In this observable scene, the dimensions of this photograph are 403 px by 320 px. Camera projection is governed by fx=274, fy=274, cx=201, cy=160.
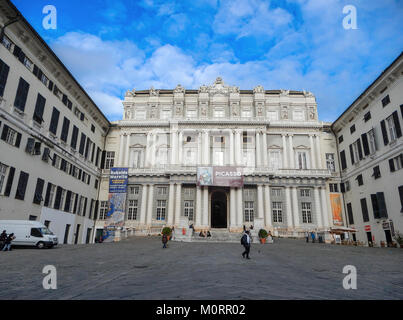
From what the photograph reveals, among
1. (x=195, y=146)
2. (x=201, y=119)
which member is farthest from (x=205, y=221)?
(x=201, y=119)

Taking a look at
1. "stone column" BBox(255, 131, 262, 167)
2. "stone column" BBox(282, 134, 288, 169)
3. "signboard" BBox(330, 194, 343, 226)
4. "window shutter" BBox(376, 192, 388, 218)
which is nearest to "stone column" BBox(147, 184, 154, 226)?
"stone column" BBox(255, 131, 262, 167)

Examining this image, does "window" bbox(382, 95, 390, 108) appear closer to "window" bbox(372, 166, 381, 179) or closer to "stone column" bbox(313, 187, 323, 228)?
"window" bbox(372, 166, 381, 179)

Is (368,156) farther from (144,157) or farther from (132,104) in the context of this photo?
(132,104)

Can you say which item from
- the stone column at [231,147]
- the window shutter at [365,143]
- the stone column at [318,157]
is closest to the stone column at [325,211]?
the stone column at [318,157]

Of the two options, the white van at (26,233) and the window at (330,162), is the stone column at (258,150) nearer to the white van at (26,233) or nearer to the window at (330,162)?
the window at (330,162)

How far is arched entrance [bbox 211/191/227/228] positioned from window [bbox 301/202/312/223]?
11.6m

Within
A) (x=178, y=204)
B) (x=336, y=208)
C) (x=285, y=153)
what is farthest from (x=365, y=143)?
(x=178, y=204)

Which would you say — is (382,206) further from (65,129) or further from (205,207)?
(65,129)

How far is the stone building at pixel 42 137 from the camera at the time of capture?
20.9 meters

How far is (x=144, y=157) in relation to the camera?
135ft

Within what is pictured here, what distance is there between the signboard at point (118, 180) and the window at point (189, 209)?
8582 millimetres

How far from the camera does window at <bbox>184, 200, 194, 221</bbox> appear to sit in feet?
124

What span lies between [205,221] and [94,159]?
1754 centimetres

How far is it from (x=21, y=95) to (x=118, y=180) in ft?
57.6
